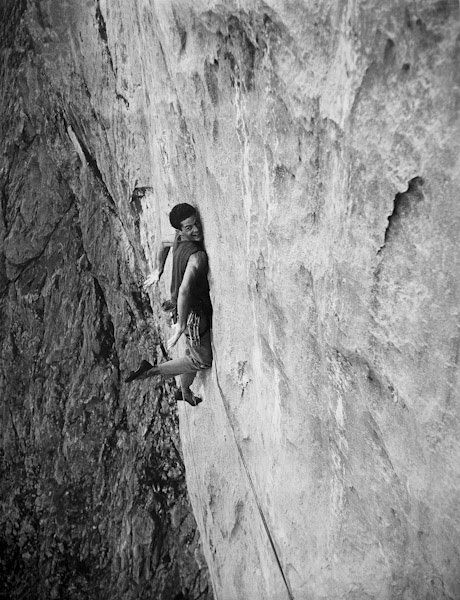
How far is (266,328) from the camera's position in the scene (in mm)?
2938

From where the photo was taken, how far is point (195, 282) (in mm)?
3627

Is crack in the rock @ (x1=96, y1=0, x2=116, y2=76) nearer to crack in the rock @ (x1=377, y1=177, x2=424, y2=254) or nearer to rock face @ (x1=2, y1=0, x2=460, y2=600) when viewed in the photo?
rock face @ (x1=2, y1=0, x2=460, y2=600)

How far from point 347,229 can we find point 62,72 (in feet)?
13.7

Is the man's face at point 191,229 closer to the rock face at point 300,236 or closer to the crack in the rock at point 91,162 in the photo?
the rock face at point 300,236

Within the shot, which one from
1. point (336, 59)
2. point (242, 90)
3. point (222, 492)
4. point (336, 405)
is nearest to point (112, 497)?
point (222, 492)

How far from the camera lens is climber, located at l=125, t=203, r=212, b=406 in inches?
141

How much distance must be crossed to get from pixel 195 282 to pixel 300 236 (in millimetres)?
1313

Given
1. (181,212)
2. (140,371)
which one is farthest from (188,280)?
(140,371)

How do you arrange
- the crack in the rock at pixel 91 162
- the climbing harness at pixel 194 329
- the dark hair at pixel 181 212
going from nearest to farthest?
the dark hair at pixel 181 212, the climbing harness at pixel 194 329, the crack in the rock at pixel 91 162

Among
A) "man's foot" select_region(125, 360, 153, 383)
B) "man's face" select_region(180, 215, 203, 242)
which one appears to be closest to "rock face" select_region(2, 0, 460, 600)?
"man's face" select_region(180, 215, 203, 242)

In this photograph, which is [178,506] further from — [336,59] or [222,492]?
[336,59]

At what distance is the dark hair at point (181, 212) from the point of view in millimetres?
3506

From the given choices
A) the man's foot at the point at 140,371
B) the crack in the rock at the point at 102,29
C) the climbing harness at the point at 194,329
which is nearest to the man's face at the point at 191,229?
the climbing harness at the point at 194,329

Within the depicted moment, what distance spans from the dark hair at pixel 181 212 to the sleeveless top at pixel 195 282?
0.52 ft
